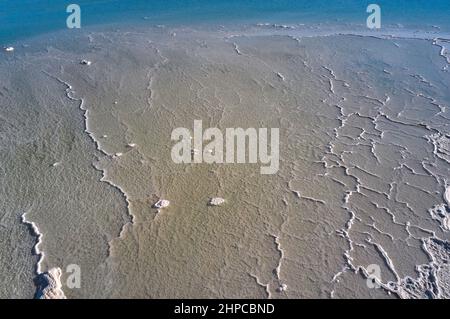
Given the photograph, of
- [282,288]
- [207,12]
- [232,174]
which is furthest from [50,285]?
[207,12]

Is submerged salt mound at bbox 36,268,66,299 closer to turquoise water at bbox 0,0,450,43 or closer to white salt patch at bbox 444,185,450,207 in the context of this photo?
white salt patch at bbox 444,185,450,207

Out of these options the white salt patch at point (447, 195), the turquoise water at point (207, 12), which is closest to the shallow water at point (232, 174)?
the white salt patch at point (447, 195)

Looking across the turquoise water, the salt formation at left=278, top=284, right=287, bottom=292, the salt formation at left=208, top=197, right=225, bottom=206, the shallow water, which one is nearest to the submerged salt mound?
the shallow water

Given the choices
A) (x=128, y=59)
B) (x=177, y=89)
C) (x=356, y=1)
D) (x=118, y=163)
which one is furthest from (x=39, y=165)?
(x=356, y=1)

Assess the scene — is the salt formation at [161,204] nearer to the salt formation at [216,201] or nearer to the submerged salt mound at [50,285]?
the salt formation at [216,201]

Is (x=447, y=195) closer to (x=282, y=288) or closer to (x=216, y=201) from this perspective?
(x=282, y=288)

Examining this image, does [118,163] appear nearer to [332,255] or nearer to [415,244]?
[332,255]
